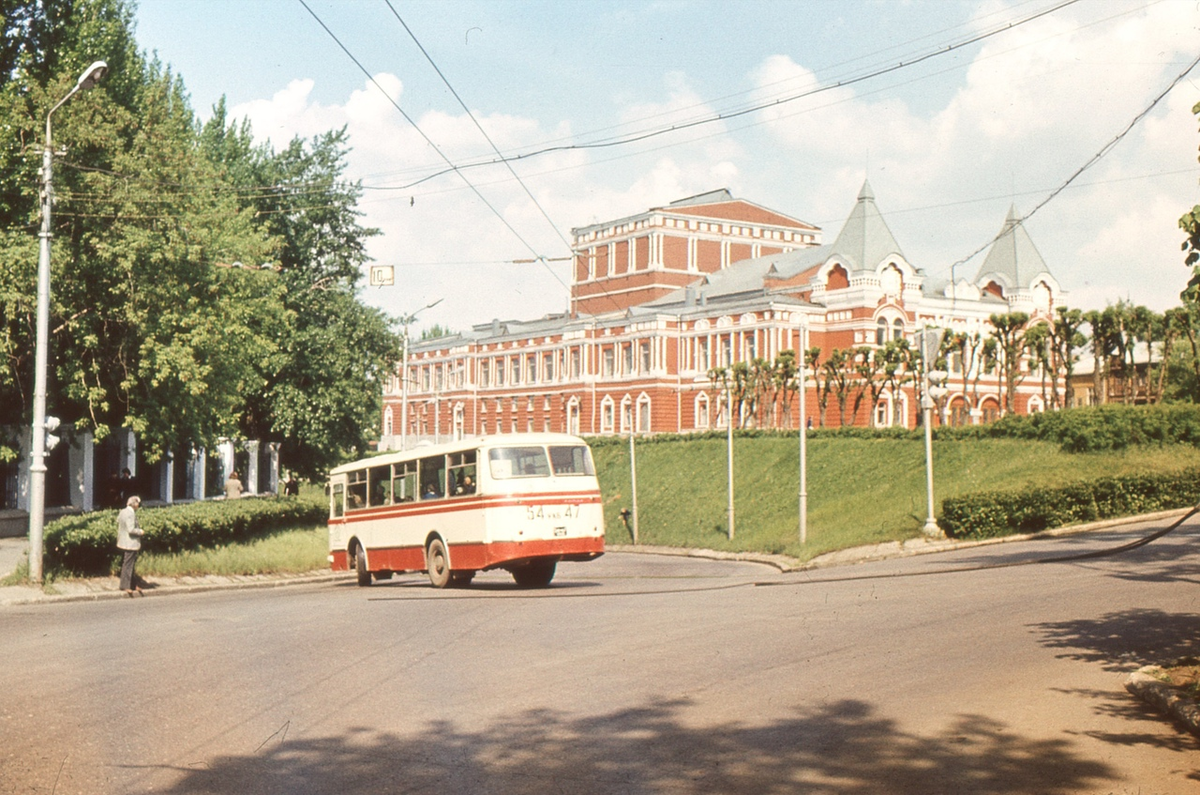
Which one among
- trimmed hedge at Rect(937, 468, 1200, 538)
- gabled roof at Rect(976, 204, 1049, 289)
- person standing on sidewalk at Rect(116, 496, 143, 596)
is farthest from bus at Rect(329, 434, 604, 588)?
gabled roof at Rect(976, 204, 1049, 289)

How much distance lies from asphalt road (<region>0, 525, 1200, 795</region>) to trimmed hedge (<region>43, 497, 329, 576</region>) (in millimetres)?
6528

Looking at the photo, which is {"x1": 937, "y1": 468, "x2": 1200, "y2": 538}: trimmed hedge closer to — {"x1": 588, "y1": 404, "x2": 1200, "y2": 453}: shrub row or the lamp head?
{"x1": 588, "y1": 404, "x2": 1200, "y2": 453}: shrub row

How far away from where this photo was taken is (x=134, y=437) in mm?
45188

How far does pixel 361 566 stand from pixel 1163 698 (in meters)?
21.0

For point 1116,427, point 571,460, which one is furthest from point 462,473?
point 1116,427

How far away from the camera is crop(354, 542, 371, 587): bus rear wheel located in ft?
90.9

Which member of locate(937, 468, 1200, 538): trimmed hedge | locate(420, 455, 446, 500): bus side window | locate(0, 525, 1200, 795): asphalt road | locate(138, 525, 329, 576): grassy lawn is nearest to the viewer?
locate(0, 525, 1200, 795): asphalt road

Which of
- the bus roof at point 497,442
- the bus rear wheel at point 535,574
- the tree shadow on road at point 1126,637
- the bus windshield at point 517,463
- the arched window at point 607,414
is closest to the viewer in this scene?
the tree shadow on road at point 1126,637

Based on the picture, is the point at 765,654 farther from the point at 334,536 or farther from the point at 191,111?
the point at 191,111

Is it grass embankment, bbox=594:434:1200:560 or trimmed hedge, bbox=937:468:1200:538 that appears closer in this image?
trimmed hedge, bbox=937:468:1200:538

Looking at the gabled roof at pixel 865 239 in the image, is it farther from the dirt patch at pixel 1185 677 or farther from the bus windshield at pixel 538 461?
the dirt patch at pixel 1185 677

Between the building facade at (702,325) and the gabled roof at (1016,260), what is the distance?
0.35 ft

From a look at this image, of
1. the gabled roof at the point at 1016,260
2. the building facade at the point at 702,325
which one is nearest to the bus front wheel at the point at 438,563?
the building facade at the point at 702,325

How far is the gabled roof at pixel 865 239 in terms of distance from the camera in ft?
266
